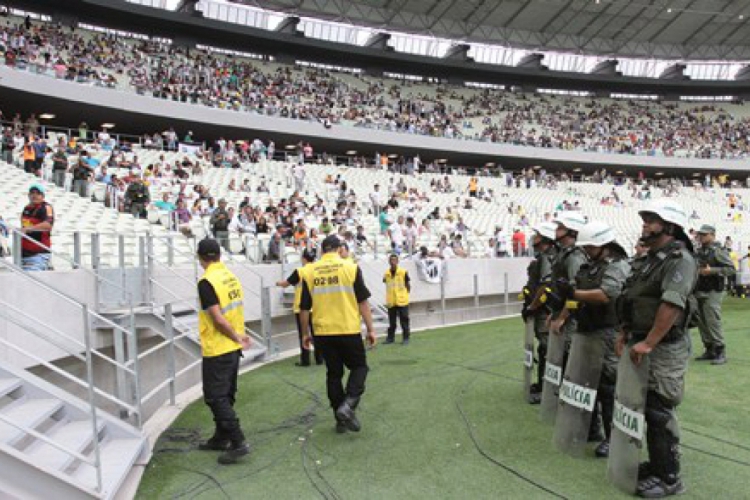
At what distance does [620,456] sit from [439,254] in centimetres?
1265

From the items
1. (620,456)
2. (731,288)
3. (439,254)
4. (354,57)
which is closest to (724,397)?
(620,456)

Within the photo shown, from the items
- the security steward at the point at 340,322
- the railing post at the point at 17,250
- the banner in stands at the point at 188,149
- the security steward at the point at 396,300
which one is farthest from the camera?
the banner in stands at the point at 188,149

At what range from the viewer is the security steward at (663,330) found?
396 cm

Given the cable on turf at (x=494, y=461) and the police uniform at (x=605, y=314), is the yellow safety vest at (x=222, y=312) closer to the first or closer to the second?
the cable on turf at (x=494, y=461)

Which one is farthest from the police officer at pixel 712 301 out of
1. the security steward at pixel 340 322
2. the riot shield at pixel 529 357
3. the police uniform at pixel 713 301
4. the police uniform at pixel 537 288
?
the security steward at pixel 340 322

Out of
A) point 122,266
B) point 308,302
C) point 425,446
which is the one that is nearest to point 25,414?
point 308,302

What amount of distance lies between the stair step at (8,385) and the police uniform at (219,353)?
1.46m

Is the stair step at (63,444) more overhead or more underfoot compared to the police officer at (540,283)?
more underfoot

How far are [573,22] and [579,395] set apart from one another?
164 feet

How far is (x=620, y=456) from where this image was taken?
4.19m

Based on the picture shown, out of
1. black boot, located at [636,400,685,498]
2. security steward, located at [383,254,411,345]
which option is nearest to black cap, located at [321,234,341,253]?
black boot, located at [636,400,685,498]

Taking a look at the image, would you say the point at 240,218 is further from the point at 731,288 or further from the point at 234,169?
the point at 731,288

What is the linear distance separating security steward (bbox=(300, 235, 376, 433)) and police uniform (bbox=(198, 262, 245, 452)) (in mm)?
804

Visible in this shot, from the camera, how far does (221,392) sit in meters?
5.21
